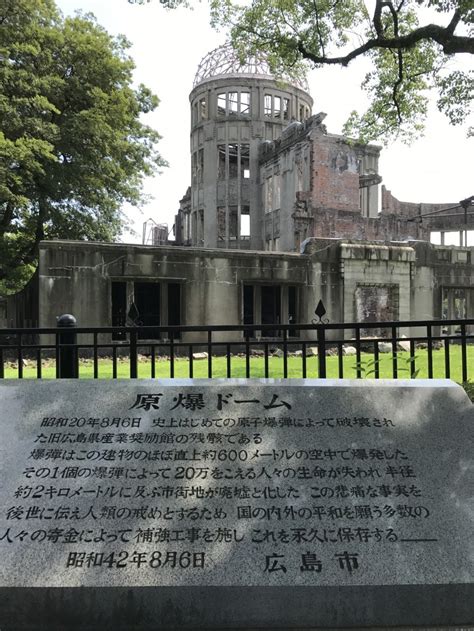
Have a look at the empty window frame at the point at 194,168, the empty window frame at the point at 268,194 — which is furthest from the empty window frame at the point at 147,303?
the empty window frame at the point at 194,168

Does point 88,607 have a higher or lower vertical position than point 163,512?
lower

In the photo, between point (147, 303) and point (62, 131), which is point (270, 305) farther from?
point (62, 131)

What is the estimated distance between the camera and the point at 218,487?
280 centimetres

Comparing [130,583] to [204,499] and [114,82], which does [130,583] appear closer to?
[204,499]

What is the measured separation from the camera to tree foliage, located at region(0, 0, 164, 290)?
20359 mm

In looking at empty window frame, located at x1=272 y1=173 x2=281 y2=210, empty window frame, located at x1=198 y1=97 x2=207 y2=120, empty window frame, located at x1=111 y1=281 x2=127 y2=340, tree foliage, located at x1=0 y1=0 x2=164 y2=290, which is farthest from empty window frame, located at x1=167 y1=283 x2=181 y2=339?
empty window frame, located at x1=198 y1=97 x2=207 y2=120

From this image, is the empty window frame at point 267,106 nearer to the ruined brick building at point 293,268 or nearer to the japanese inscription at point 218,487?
the ruined brick building at point 293,268

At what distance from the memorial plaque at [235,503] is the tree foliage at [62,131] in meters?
18.2

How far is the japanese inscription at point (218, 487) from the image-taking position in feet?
8.18

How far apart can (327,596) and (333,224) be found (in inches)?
1158

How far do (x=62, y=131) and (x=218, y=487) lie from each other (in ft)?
73.7

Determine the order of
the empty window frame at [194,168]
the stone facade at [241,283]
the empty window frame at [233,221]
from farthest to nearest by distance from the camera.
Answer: the empty window frame at [194,168]
the empty window frame at [233,221]
the stone facade at [241,283]

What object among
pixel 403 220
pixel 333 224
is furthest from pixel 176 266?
pixel 403 220

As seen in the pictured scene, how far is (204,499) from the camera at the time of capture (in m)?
2.74
